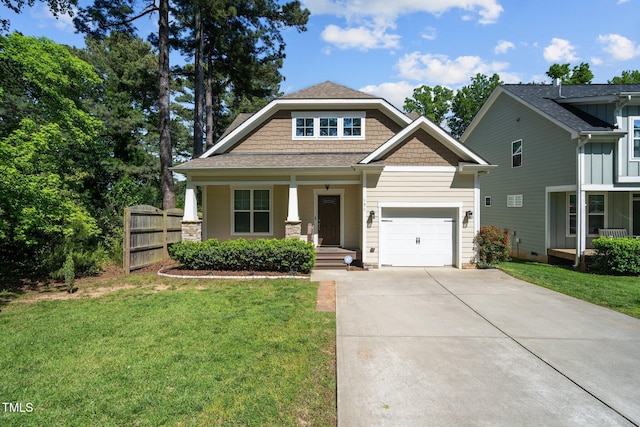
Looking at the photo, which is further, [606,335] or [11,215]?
[11,215]

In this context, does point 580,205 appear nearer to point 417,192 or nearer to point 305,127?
point 417,192

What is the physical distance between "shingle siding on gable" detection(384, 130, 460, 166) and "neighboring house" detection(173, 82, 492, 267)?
0.11ft

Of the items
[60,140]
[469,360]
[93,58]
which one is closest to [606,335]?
[469,360]

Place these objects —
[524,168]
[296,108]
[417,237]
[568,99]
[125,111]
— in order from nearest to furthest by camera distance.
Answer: [417,237] < [296,108] < [568,99] < [524,168] < [125,111]

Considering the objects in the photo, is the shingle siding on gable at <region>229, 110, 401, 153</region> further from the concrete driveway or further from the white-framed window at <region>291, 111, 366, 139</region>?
the concrete driveway

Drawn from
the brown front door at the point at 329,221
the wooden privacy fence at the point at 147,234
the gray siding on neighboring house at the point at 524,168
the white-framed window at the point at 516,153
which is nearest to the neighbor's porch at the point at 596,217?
the gray siding on neighboring house at the point at 524,168

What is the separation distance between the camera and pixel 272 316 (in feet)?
19.4

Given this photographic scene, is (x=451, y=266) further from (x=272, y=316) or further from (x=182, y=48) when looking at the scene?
(x=182, y=48)

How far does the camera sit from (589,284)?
360 inches

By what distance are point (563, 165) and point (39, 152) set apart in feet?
54.5

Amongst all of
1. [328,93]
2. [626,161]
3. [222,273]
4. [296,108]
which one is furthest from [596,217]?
[222,273]

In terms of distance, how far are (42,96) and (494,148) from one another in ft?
60.6

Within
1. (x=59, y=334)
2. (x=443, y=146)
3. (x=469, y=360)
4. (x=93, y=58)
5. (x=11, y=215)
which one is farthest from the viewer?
(x=93, y=58)

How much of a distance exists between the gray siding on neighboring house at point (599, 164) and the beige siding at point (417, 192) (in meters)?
4.41
